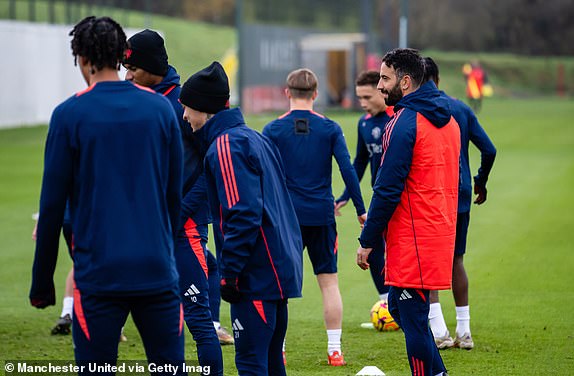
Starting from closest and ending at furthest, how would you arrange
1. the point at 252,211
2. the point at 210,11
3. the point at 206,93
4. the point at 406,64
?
the point at 252,211 < the point at 206,93 < the point at 406,64 < the point at 210,11

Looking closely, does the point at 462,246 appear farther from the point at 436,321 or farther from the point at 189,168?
the point at 189,168

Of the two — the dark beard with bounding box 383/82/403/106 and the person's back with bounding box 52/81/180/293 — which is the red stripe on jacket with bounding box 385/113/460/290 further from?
the person's back with bounding box 52/81/180/293

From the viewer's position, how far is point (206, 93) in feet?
18.1

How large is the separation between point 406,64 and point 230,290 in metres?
1.95

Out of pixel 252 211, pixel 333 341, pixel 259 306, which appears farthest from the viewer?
pixel 333 341

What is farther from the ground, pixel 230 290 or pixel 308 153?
pixel 308 153

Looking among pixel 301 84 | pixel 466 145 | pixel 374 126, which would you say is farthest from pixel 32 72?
pixel 466 145

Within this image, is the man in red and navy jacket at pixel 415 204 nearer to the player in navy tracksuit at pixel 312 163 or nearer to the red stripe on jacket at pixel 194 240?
the red stripe on jacket at pixel 194 240

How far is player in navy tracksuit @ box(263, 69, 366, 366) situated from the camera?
8094 mm

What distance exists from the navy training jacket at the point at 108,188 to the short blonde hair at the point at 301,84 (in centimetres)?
371

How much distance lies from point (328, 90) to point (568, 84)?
32190mm

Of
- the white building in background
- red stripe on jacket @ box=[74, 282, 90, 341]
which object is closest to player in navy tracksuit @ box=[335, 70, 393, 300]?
red stripe on jacket @ box=[74, 282, 90, 341]

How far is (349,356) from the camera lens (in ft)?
26.5

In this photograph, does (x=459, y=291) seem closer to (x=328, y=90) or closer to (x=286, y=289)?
(x=286, y=289)
